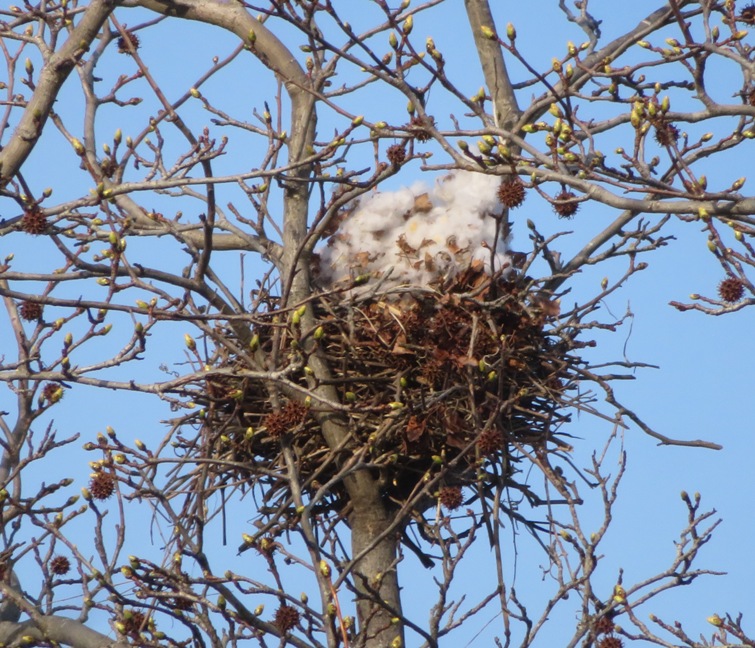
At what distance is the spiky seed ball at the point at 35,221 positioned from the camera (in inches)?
Result: 170

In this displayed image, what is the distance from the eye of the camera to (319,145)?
555 centimetres

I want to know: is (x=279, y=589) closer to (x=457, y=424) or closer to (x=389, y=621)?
(x=389, y=621)

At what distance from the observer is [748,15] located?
4.80 meters

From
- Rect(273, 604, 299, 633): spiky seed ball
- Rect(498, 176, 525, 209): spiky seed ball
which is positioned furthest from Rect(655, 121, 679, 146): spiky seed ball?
Rect(273, 604, 299, 633): spiky seed ball

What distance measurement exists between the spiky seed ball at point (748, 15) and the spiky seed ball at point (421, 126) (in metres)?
1.37

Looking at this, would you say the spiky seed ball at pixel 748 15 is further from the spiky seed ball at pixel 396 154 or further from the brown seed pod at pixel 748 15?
the spiky seed ball at pixel 396 154

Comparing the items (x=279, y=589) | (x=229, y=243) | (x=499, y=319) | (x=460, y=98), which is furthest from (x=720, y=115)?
(x=229, y=243)

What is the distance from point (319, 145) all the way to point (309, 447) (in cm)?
146

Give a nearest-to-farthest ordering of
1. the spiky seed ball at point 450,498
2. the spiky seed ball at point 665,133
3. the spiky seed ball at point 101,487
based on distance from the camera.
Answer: the spiky seed ball at point 665,133 < the spiky seed ball at point 101,487 < the spiky seed ball at point 450,498

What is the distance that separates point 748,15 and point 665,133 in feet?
3.52

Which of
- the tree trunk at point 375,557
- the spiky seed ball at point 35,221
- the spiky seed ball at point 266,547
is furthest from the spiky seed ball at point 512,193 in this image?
the spiky seed ball at point 35,221

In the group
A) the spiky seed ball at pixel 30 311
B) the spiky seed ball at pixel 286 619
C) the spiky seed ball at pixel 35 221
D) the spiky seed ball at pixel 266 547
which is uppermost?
the spiky seed ball at pixel 30 311

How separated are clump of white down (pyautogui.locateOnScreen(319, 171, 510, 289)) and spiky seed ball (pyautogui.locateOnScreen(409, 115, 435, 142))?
1152 millimetres

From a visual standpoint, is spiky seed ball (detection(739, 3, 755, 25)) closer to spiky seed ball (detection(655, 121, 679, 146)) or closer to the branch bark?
spiky seed ball (detection(655, 121, 679, 146))
